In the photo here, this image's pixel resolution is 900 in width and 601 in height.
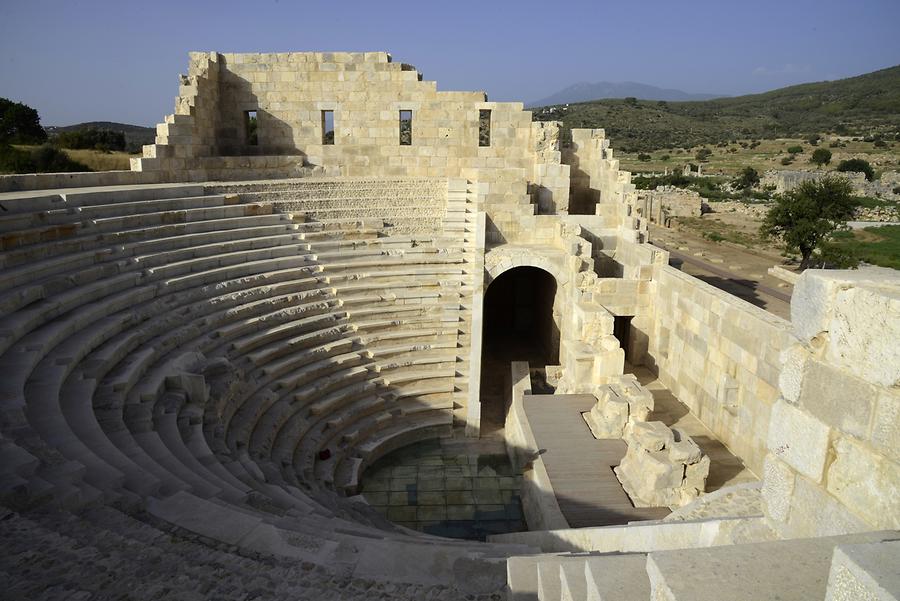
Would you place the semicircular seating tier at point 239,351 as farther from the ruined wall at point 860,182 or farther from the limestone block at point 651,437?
the ruined wall at point 860,182

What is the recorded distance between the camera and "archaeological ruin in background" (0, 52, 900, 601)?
346cm

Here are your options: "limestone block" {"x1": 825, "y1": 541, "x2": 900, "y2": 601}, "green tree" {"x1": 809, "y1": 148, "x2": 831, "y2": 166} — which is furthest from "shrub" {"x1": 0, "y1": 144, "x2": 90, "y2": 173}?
"green tree" {"x1": 809, "y1": 148, "x2": 831, "y2": 166}

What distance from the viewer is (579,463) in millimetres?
8859

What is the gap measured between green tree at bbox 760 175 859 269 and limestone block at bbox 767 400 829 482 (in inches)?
809

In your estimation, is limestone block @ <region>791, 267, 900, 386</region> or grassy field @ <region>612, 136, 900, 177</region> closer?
limestone block @ <region>791, 267, 900, 386</region>

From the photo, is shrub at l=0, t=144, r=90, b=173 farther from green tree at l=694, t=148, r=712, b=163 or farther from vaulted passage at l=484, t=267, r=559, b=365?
green tree at l=694, t=148, r=712, b=163

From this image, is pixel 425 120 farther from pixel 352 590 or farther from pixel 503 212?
pixel 352 590

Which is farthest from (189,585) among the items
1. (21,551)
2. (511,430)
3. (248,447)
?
(511,430)

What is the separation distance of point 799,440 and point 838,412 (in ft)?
1.14

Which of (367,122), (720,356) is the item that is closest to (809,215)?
(720,356)

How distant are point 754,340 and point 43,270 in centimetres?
1000

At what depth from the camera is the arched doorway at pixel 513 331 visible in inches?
529

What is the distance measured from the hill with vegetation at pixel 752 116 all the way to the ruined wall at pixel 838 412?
63478mm

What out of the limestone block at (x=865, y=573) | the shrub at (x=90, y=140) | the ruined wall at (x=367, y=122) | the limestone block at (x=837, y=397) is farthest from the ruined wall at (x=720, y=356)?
the shrub at (x=90, y=140)
